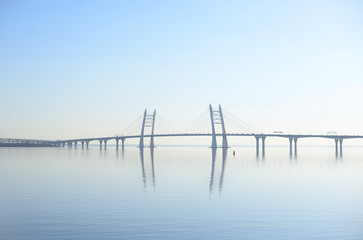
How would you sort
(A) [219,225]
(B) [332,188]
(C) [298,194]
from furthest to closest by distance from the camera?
(B) [332,188], (C) [298,194], (A) [219,225]

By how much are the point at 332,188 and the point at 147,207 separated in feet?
55.4

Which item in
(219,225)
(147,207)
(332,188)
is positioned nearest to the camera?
(219,225)

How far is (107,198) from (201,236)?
37.3ft

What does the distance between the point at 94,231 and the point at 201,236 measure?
13.5ft

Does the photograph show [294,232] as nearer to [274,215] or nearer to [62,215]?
[274,215]

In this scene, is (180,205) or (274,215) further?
(180,205)

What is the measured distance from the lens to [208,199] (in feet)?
85.5

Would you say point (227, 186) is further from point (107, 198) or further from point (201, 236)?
point (201, 236)

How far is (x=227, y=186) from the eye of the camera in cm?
3381

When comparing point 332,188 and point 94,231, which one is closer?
point 94,231

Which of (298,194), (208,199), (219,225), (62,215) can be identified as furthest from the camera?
(298,194)

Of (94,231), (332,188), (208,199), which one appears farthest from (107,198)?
(332,188)

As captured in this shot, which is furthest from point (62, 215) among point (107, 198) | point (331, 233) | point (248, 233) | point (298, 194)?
point (298, 194)

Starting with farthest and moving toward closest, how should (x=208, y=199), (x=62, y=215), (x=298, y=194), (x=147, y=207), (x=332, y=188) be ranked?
(x=332, y=188)
(x=298, y=194)
(x=208, y=199)
(x=147, y=207)
(x=62, y=215)
